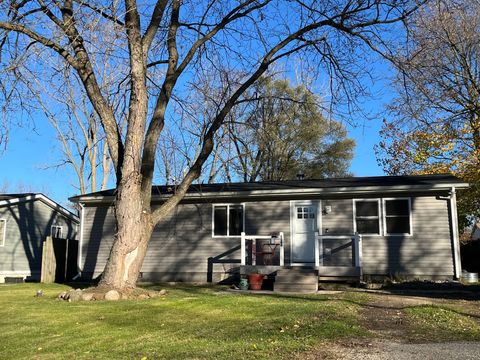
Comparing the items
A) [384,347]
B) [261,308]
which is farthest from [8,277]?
[384,347]

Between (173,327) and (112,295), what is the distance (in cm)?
332

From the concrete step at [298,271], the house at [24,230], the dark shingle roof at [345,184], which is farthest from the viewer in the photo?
the house at [24,230]

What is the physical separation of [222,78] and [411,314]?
8352mm

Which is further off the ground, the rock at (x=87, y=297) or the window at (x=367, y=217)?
the window at (x=367, y=217)

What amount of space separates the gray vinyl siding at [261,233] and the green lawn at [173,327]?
5.21 m

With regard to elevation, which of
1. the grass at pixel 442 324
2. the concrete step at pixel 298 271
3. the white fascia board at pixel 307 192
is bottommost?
the grass at pixel 442 324

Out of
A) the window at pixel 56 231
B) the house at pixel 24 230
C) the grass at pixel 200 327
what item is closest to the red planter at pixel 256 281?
the grass at pixel 200 327

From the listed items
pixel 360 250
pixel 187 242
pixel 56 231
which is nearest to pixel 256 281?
pixel 360 250

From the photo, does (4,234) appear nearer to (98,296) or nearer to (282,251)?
(98,296)

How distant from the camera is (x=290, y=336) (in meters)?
5.89

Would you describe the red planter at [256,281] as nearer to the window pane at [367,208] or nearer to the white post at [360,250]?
the white post at [360,250]

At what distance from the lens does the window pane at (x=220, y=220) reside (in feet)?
49.9

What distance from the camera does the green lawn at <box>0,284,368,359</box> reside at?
5371 mm

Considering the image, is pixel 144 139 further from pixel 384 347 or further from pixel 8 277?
pixel 8 277
